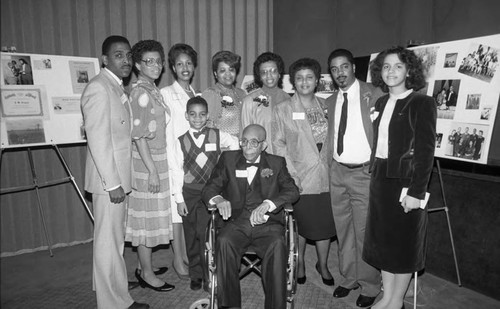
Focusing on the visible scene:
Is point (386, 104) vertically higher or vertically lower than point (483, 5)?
lower

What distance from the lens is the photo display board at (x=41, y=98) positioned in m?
3.24

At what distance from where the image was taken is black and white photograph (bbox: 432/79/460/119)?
2656 mm

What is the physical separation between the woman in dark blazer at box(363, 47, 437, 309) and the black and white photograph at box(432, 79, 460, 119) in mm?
431

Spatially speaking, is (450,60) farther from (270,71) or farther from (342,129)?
(270,71)

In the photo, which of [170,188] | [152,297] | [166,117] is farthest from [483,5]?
[152,297]

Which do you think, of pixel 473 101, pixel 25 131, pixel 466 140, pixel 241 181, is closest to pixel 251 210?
pixel 241 181

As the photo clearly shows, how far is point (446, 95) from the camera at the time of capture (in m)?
2.71

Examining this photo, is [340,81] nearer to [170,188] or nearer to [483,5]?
[483,5]

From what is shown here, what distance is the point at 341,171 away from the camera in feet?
9.41

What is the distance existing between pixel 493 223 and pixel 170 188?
A: 101 inches

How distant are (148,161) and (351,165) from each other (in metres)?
1.54

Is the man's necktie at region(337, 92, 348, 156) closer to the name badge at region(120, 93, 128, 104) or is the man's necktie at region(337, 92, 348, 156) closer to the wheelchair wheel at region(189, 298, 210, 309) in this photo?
the wheelchair wheel at region(189, 298, 210, 309)

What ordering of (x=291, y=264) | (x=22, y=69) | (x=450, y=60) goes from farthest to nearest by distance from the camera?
(x=22, y=69) → (x=450, y=60) → (x=291, y=264)

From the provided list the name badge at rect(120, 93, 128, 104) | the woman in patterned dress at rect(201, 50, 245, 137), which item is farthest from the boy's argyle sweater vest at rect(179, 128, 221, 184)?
the name badge at rect(120, 93, 128, 104)
